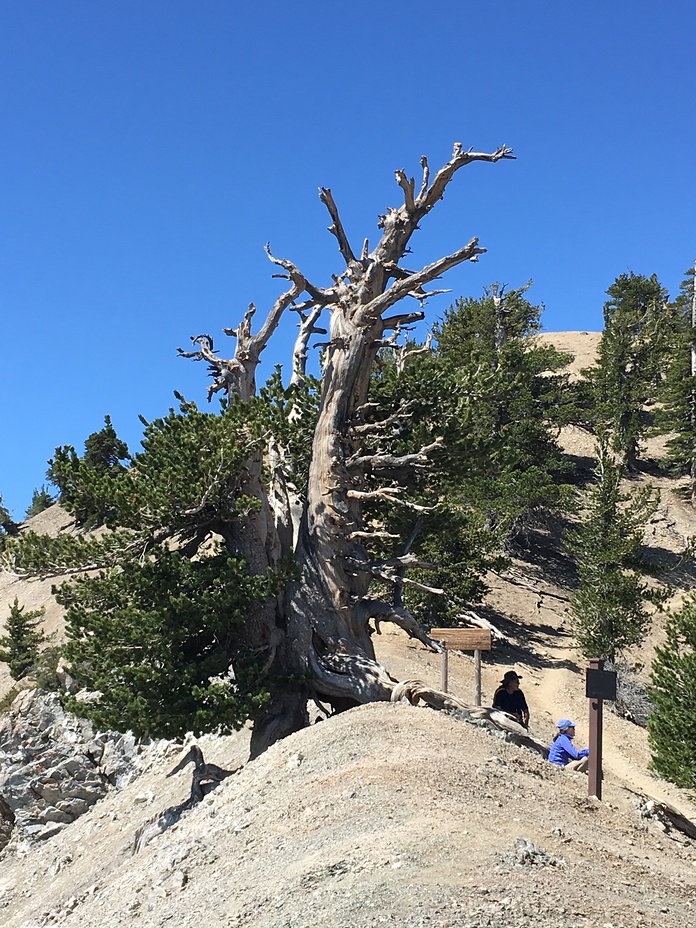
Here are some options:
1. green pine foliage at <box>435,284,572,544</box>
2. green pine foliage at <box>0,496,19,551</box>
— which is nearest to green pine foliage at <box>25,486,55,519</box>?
green pine foliage at <box>0,496,19,551</box>

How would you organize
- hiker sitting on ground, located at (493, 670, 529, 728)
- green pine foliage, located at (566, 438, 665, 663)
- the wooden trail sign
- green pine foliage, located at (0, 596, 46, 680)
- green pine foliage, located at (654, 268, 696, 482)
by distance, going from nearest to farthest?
hiker sitting on ground, located at (493, 670, 529, 728) < the wooden trail sign < green pine foliage, located at (566, 438, 665, 663) < green pine foliage, located at (0, 596, 46, 680) < green pine foliage, located at (654, 268, 696, 482)

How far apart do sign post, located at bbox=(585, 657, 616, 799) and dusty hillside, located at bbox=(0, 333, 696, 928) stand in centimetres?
26

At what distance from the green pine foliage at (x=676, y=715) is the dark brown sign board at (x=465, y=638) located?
10.2ft

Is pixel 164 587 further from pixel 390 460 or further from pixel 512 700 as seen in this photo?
pixel 512 700

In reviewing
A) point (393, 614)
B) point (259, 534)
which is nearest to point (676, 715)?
point (393, 614)

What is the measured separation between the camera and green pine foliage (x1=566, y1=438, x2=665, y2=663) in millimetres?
24078

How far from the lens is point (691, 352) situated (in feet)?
154

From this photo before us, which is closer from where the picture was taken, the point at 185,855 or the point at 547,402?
the point at 185,855

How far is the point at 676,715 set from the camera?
565 inches

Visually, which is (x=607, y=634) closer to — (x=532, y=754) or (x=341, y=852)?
(x=532, y=754)

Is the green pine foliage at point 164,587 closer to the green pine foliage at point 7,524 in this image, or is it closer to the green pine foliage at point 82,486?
the green pine foliage at point 82,486

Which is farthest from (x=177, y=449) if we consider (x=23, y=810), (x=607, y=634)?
(x=607, y=634)

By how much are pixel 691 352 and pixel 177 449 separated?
4065 centimetres

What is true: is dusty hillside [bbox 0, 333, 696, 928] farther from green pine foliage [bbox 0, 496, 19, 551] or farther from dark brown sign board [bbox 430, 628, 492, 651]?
green pine foliage [bbox 0, 496, 19, 551]
